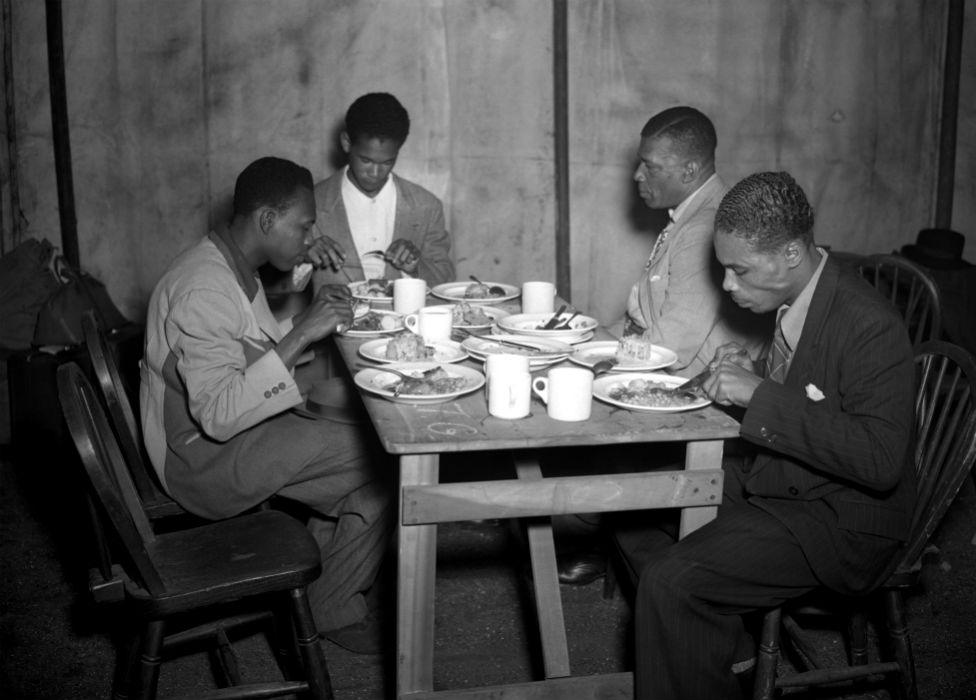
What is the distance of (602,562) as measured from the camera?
3883mm

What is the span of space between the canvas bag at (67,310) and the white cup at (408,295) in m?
1.80

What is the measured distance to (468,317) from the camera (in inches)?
142

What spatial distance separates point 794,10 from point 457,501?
424 cm

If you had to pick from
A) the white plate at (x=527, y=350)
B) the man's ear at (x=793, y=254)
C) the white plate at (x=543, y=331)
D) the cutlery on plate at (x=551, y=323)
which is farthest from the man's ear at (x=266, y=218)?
the man's ear at (x=793, y=254)

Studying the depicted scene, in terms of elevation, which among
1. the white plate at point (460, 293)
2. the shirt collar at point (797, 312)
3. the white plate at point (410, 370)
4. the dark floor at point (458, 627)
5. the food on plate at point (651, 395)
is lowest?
the dark floor at point (458, 627)

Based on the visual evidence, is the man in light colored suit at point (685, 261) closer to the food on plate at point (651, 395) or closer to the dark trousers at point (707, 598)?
the food on plate at point (651, 395)

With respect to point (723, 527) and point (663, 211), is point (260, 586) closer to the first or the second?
point (723, 527)

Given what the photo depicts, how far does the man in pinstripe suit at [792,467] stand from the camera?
2422mm

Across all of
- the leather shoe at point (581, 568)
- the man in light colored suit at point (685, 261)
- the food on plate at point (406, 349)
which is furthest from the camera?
the leather shoe at point (581, 568)

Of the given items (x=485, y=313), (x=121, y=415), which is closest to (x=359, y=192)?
(x=485, y=313)

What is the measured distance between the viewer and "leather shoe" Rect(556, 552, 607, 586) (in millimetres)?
3807

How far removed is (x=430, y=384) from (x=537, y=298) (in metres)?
1.05

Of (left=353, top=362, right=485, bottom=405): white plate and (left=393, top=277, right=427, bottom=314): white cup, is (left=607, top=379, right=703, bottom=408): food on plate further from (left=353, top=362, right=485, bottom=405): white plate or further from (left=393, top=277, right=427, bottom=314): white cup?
(left=393, top=277, right=427, bottom=314): white cup

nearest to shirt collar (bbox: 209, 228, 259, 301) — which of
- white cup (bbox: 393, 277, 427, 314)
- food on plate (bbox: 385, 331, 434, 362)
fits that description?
food on plate (bbox: 385, 331, 434, 362)
